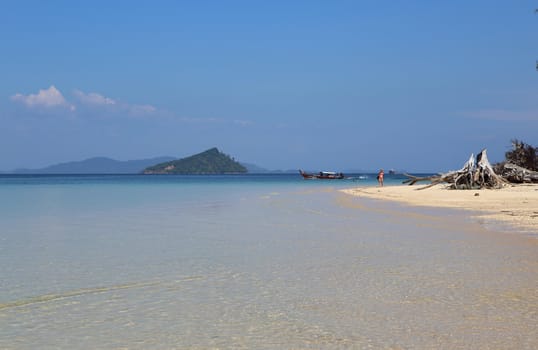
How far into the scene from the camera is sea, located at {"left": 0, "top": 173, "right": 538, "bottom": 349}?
5734mm

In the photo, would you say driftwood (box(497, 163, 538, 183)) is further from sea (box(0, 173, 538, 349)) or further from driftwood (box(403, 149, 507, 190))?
sea (box(0, 173, 538, 349))

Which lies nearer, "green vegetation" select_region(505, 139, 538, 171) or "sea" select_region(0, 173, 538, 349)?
"sea" select_region(0, 173, 538, 349)

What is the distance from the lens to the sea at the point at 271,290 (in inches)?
226

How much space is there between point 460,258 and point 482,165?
31653 mm

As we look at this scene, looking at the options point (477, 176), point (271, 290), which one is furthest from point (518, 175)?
point (271, 290)

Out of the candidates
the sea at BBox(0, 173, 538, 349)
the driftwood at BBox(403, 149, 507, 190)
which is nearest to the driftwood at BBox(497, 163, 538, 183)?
the driftwood at BBox(403, 149, 507, 190)

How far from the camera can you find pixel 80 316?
6.59 meters

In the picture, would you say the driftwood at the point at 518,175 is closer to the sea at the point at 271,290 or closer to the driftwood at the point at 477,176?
the driftwood at the point at 477,176

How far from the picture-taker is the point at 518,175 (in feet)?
139

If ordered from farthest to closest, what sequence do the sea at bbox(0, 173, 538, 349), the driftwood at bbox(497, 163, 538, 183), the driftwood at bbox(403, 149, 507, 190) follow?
the driftwood at bbox(497, 163, 538, 183) < the driftwood at bbox(403, 149, 507, 190) < the sea at bbox(0, 173, 538, 349)

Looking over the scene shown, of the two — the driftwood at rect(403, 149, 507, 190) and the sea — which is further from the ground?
the driftwood at rect(403, 149, 507, 190)

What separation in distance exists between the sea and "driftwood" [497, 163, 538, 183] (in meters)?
30.0

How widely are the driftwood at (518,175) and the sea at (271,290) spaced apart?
30008 millimetres

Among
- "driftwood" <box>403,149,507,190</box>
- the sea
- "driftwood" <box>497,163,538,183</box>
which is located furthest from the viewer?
"driftwood" <box>497,163,538,183</box>
